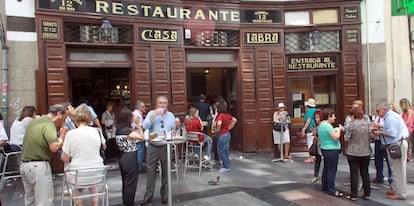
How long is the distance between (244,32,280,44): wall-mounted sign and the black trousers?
6.08 meters

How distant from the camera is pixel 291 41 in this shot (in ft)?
37.1

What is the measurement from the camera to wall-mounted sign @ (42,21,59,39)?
328 inches

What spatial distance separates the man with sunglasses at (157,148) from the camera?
6148mm

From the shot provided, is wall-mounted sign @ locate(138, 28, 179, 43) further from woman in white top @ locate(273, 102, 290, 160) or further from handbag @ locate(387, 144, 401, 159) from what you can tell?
handbag @ locate(387, 144, 401, 159)

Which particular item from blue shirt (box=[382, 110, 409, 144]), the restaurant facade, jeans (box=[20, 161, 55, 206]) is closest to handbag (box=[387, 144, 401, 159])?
blue shirt (box=[382, 110, 409, 144])

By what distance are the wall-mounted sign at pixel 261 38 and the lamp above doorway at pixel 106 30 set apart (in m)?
3.75

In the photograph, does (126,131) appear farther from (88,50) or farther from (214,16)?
(214,16)

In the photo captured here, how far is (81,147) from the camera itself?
182 inches

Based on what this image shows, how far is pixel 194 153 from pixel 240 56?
333 cm

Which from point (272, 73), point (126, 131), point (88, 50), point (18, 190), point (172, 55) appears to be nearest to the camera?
point (126, 131)

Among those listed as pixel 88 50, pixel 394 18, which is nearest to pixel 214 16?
pixel 88 50

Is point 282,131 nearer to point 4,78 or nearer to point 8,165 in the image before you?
point 8,165

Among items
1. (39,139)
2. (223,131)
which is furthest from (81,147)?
(223,131)

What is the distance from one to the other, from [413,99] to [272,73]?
4.10m
